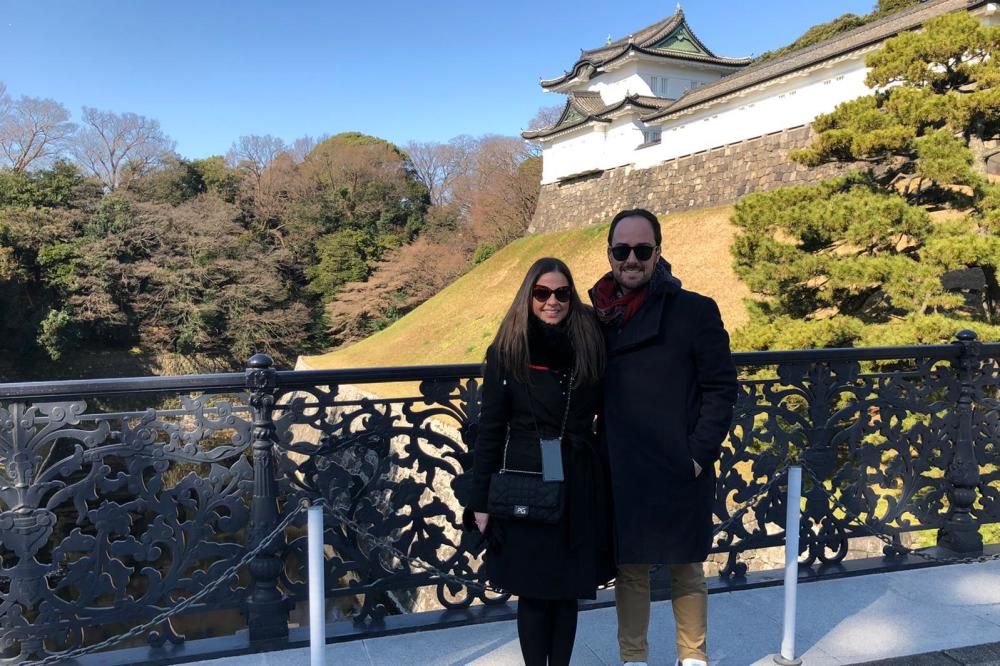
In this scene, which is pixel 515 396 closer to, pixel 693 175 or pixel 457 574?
pixel 457 574

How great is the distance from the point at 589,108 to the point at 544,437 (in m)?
29.1

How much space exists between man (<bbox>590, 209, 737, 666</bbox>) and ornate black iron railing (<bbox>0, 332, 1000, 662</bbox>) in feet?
3.02

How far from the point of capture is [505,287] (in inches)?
1021

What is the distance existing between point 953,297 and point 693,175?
54.1 ft

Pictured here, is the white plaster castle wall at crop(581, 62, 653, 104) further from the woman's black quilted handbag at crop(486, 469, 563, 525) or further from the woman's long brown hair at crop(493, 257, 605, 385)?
the woman's black quilted handbag at crop(486, 469, 563, 525)

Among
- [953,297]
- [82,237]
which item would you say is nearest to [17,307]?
[82,237]

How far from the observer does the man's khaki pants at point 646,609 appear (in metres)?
2.15

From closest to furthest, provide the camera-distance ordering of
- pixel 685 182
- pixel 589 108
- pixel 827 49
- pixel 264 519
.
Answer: pixel 264 519 → pixel 827 49 → pixel 685 182 → pixel 589 108

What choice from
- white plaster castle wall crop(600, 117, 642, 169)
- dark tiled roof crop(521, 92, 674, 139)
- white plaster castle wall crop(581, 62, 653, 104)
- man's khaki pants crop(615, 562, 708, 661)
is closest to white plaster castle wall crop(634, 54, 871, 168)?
white plaster castle wall crop(600, 117, 642, 169)

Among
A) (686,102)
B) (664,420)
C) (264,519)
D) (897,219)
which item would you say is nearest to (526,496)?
(664,420)

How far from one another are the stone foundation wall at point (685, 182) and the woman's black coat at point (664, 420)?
1708cm

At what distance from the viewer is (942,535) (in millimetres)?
3545

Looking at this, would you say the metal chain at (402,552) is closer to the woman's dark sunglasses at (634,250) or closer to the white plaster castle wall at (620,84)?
the woman's dark sunglasses at (634,250)

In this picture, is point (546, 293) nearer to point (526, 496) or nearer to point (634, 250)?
point (634, 250)
